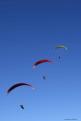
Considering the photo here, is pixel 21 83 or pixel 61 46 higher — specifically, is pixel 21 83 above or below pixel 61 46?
below

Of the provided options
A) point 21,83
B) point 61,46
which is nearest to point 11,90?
point 21,83

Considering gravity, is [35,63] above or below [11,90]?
above

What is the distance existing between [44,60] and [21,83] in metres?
5.81

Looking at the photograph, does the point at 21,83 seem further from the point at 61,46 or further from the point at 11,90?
the point at 61,46

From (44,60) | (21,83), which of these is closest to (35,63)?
(44,60)

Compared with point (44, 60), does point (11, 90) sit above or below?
below

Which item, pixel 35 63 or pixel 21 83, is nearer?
pixel 21 83

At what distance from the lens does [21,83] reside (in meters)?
46.2

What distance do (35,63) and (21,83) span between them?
5533mm

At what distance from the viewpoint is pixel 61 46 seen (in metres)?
47.8

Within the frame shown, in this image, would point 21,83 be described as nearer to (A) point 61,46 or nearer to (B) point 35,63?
(B) point 35,63

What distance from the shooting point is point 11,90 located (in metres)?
48.3

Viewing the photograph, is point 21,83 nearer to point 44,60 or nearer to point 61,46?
point 44,60

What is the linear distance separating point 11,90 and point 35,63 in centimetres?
644
